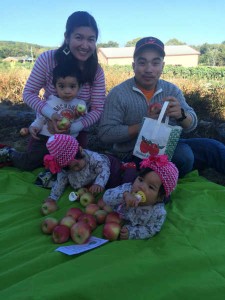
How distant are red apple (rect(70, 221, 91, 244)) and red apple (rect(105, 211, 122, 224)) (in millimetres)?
192

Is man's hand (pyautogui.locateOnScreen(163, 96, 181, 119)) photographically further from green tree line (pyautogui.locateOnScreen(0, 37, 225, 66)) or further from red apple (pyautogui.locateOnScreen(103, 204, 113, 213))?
green tree line (pyautogui.locateOnScreen(0, 37, 225, 66))

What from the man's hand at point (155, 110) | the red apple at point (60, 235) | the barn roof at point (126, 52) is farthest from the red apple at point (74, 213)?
the barn roof at point (126, 52)

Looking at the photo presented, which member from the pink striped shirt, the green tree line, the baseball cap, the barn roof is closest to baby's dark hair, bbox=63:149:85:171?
the pink striped shirt

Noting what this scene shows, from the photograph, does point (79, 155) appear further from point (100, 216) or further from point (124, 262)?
point (124, 262)

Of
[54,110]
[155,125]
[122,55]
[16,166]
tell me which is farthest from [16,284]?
[122,55]

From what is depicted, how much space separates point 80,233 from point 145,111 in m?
1.51

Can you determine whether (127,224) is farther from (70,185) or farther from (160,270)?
(70,185)

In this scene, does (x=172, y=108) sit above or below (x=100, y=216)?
above

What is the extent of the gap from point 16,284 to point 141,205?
952mm

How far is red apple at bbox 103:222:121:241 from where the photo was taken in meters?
2.22

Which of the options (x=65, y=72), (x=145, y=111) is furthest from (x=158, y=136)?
(x=65, y=72)

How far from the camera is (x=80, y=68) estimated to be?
10.8 ft

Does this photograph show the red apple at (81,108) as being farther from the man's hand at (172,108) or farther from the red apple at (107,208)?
the red apple at (107,208)

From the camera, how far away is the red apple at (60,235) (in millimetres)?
2211
